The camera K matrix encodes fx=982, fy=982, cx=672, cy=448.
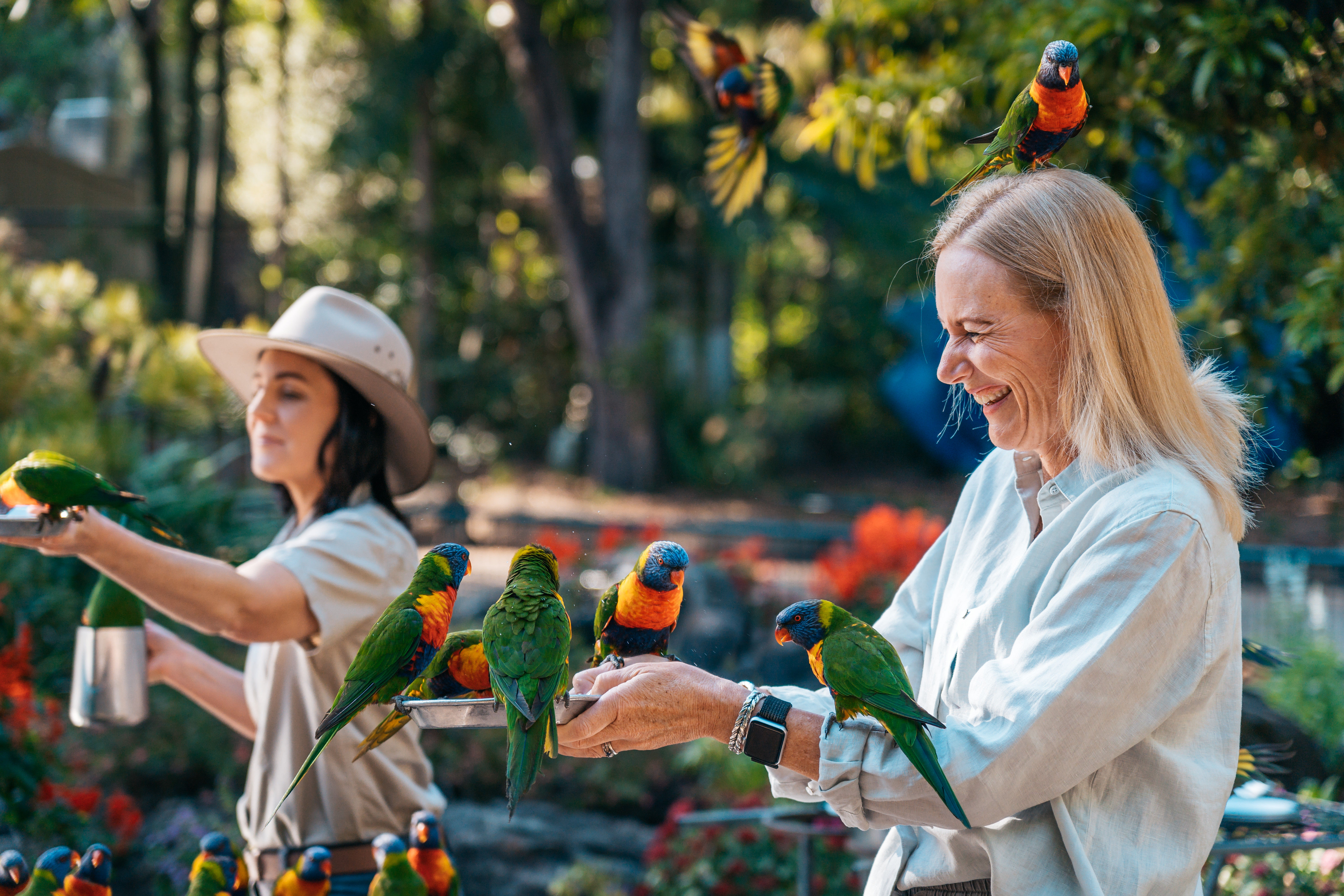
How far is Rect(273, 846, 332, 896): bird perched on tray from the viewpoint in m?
1.94

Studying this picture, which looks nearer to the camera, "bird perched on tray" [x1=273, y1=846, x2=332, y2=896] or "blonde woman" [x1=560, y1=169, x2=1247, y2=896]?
"blonde woman" [x1=560, y1=169, x2=1247, y2=896]

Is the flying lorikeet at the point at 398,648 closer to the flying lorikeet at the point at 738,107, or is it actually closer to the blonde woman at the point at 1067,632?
the blonde woman at the point at 1067,632

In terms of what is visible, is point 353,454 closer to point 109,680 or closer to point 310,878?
point 109,680

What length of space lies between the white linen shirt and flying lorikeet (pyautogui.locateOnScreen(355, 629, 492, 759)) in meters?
0.49

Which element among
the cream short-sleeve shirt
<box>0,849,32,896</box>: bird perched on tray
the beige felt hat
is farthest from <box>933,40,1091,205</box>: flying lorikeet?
<box>0,849,32,896</box>: bird perched on tray

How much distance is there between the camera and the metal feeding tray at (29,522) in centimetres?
169

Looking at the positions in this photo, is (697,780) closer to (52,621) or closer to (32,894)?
(52,621)

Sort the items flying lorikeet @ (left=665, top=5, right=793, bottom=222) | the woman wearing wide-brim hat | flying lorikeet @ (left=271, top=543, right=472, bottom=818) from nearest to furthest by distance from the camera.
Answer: flying lorikeet @ (left=271, top=543, right=472, bottom=818)
the woman wearing wide-brim hat
flying lorikeet @ (left=665, top=5, right=793, bottom=222)

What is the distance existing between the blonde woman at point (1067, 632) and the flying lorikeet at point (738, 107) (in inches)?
45.1

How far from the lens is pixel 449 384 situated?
55.9 feet

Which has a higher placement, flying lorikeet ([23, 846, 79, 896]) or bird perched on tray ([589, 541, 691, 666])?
bird perched on tray ([589, 541, 691, 666])

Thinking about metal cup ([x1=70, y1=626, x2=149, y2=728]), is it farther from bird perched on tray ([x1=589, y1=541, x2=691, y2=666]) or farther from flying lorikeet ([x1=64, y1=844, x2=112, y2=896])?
bird perched on tray ([x1=589, y1=541, x2=691, y2=666])

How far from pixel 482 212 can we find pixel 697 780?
45.5 feet

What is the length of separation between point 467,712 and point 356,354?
1124mm
